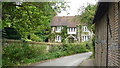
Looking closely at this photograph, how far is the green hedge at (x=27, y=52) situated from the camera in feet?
40.8

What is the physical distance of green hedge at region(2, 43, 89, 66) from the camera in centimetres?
1244

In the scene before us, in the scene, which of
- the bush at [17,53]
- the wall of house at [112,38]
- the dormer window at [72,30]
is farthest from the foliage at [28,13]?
the dormer window at [72,30]

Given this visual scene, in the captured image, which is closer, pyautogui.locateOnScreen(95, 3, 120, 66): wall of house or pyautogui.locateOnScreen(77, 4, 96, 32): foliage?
pyautogui.locateOnScreen(95, 3, 120, 66): wall of house

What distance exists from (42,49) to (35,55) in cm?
260

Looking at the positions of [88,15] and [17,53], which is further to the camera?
[88,15]

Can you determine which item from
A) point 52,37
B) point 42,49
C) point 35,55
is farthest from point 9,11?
point 52,37

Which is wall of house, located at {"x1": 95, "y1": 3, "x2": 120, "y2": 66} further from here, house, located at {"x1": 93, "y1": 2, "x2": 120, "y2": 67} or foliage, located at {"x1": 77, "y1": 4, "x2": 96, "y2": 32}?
foliage, located at {"x1": 77, "y1": 4, "x2": 96, "y2": 32}

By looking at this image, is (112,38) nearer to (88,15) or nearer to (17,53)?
(17,53)

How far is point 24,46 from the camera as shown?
53.8 ft

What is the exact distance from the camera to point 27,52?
55.0 feet

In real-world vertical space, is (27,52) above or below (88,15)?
below

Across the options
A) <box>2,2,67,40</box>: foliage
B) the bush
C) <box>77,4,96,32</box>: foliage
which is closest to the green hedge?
the bush

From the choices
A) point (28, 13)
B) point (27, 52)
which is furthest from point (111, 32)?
point (27, 52)

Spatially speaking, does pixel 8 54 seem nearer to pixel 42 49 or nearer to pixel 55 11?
pixel 55 11
